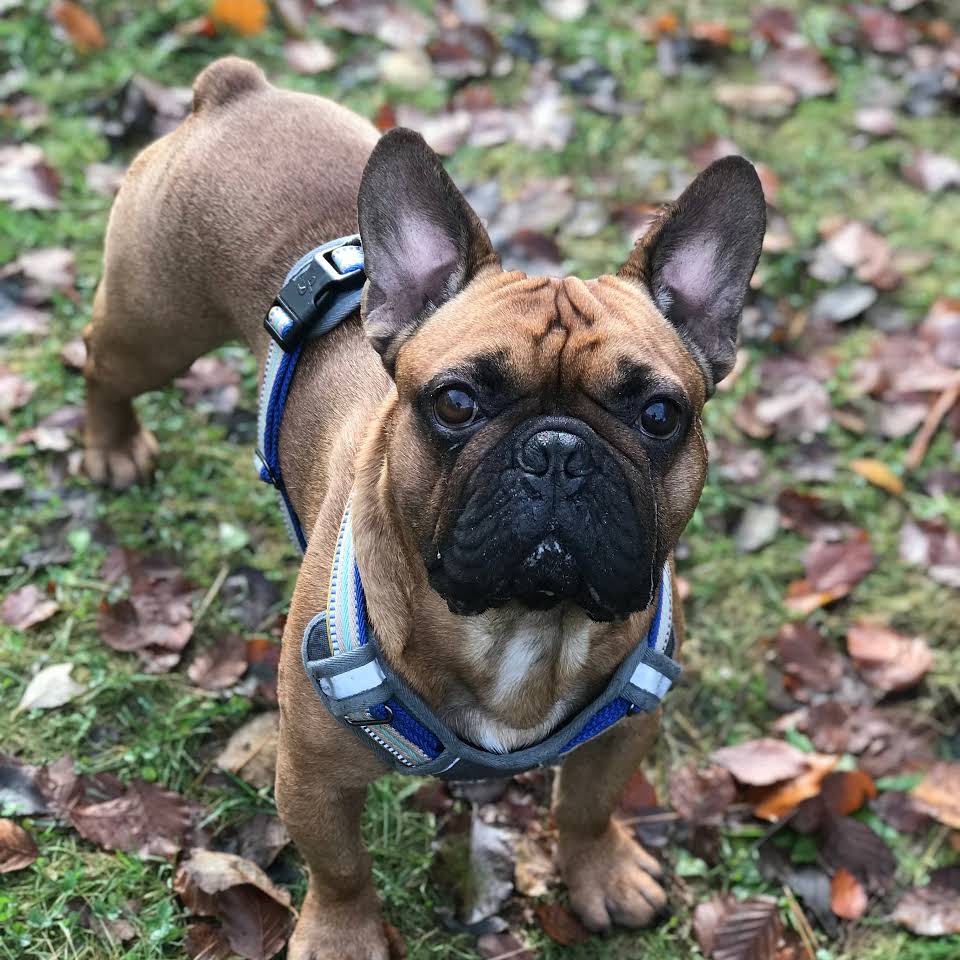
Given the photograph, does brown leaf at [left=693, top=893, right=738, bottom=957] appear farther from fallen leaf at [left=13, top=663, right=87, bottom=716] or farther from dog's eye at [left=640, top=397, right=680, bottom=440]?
fallen leaf at [left=13, top=663, right=87, bottom=716]

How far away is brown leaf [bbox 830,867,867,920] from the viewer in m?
3.56

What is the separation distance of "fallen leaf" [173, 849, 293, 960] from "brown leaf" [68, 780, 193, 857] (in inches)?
5.6

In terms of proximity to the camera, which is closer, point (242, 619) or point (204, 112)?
point (204, 112)

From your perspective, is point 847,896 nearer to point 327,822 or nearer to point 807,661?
point 807,661

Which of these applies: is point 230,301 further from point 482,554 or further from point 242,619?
point 482,554

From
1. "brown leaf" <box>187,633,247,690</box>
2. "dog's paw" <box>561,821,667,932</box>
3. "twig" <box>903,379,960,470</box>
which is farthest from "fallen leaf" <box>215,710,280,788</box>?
"twig" <box>903,379,960,470</box>

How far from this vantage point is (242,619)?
13.7ft

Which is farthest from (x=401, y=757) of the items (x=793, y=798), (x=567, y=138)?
(x=567, y=138)

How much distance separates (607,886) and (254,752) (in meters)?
1.15

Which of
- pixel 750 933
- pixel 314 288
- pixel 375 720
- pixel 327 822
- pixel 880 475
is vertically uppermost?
pixel 314 288

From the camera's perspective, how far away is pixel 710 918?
11.6ft

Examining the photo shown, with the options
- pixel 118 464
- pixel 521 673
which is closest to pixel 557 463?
pixel 521 673

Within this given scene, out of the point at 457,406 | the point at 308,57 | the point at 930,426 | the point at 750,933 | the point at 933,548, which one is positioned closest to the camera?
the point at 457,406

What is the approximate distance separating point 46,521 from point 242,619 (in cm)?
86
